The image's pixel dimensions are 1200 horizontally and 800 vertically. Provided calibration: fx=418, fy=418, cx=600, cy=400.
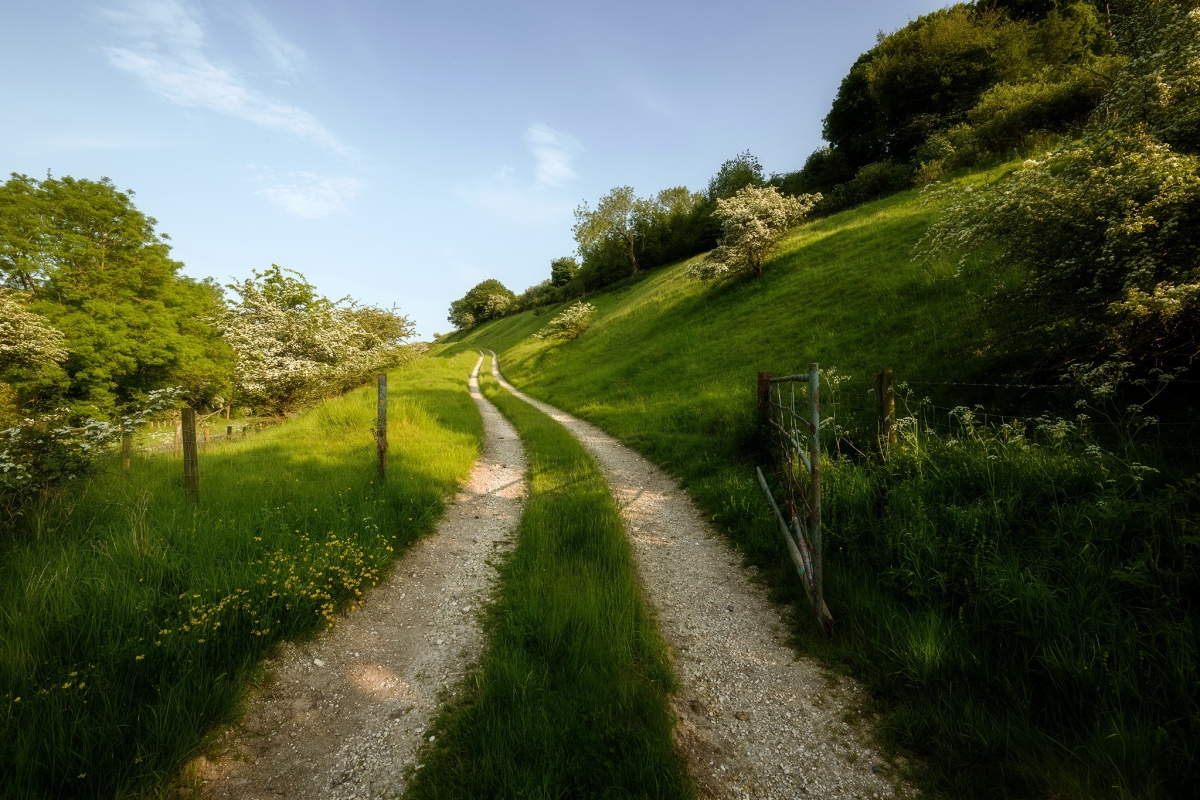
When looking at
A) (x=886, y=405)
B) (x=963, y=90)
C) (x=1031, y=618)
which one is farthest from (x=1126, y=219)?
(x=963, y=90)

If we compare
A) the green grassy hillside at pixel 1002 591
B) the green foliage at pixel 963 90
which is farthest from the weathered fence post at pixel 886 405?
the green foliage at pixel 963 90

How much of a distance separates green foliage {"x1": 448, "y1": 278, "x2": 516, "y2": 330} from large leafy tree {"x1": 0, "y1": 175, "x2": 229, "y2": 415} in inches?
2356

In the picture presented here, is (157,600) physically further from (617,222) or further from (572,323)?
(617,222)

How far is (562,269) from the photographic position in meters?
71.8

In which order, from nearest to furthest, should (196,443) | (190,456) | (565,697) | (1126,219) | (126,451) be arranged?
(565,697) < (1126,219) < (190,456) < (196,443) < (126,451)

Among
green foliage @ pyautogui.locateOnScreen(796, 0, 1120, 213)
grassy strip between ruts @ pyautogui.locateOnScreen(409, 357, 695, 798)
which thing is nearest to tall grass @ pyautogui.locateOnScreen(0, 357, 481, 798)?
grassy strip between ruts @ pyautogui.locateOnScreen(409, 357, 695, 798)

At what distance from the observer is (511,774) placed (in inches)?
108

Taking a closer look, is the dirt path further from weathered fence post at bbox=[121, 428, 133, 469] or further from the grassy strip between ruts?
weathered fence post at bbox=[121, 428, 133, 469]

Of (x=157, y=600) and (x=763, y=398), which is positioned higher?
(x=763, y=398)

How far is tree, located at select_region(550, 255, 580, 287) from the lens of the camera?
7081cm

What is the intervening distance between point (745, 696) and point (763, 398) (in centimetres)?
588

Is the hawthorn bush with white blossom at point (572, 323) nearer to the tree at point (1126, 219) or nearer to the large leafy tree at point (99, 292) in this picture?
the large leafy tree at point (99, 292)

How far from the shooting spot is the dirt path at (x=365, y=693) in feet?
9.52

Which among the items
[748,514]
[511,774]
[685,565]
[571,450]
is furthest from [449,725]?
[571,450]
